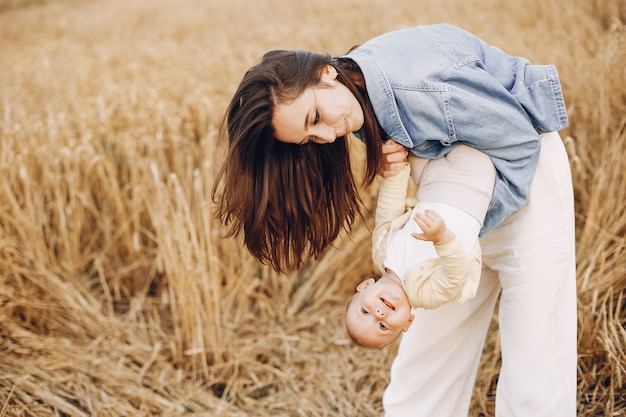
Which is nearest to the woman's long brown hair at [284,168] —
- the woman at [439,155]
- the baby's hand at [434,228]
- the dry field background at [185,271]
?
the woman at [439,155]

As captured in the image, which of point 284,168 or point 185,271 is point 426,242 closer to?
point 284,168

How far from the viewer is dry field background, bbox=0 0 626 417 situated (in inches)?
81.6

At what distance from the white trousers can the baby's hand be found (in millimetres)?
327

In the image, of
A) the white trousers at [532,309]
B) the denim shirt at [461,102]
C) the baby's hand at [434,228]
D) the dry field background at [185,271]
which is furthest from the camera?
the dry field background at [185,271]

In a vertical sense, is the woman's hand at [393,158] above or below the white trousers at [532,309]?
above

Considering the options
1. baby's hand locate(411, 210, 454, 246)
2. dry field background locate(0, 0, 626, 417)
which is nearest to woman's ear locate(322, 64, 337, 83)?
baby's hand locate(411, 210, 454, 246)

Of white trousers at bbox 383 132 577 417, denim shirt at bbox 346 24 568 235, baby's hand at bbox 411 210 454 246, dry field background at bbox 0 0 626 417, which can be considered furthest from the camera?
dry field background at bbox 0 0 626 417

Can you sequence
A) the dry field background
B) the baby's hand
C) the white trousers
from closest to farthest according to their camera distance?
1. the baby's hand
2. the white trousers
3. the dry field background

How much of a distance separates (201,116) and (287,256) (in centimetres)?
165

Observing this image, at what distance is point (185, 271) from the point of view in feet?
7.23

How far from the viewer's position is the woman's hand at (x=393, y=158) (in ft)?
4.33

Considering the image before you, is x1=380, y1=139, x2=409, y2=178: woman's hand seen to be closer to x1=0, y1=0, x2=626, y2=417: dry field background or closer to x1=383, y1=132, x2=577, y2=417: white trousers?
x1=383, y1=132, x2=577, y2=417: white trousers

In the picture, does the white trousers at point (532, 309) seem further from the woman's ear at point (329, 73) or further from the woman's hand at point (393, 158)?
the woman's ear at point (329, 73)

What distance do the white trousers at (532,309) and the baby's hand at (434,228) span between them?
327mm
